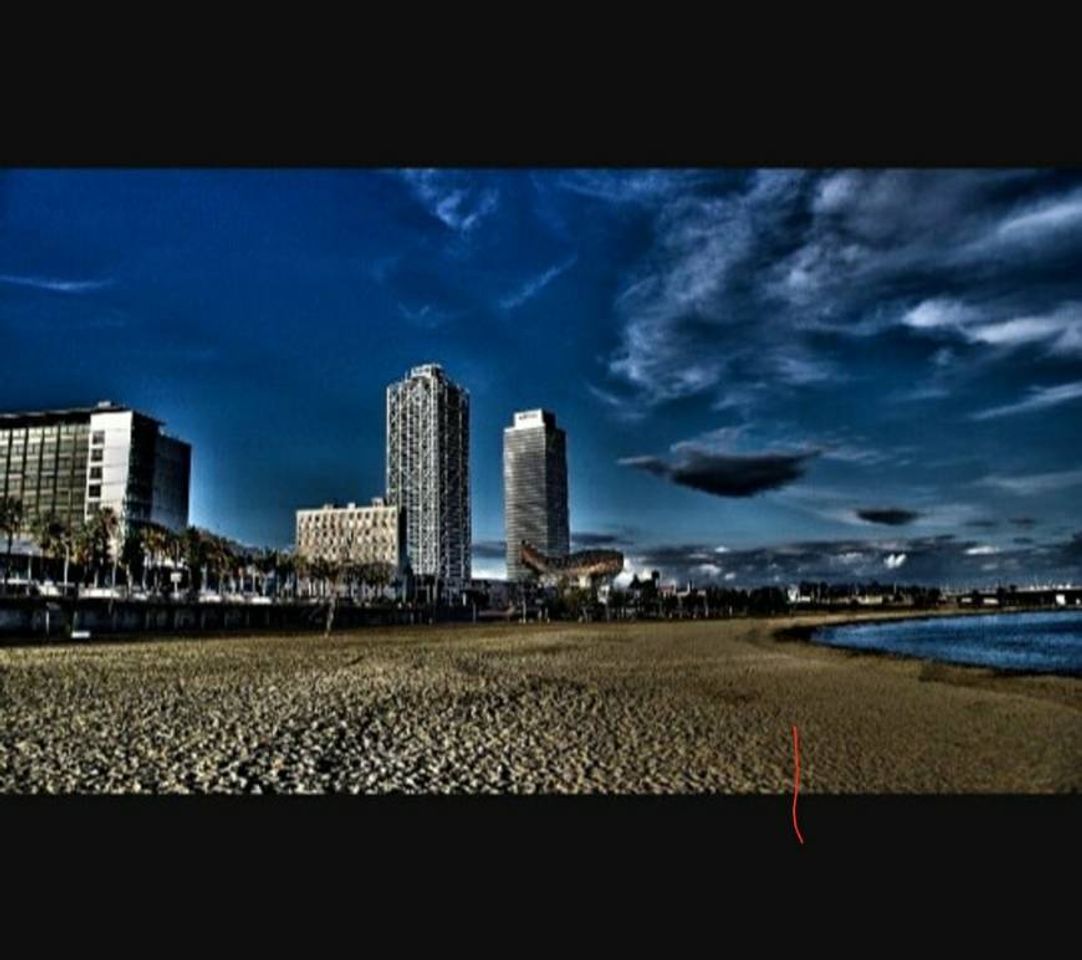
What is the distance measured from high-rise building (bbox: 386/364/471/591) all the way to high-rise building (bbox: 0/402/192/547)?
10.2m

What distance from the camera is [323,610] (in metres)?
51.8

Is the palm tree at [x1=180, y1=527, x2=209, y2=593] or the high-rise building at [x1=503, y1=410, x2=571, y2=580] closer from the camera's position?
the high-rise building at [x1=503, y1=410, x2=571, y2=580]

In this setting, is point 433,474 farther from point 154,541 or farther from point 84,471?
point 84,471

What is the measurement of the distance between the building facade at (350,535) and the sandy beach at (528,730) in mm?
54045

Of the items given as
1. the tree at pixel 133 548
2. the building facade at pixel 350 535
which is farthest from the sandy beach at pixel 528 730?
the building facade at pixel 350 535

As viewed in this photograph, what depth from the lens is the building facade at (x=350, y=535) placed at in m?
71.3

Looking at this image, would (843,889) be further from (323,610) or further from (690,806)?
(323,610)

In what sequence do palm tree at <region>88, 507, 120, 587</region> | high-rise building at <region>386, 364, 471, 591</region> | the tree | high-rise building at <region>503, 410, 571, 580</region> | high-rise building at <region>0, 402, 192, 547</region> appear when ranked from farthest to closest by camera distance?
the tree, palm tree at <region>88, 507, 120, 587</region>, high-rise building at <region>0, 402, 192, 547</region>, high-rise building at <region>386, 364, 471, 591</region>, high-rise building at <region>503, 410, 571, 580</region>

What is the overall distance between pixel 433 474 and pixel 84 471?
66.0 ft

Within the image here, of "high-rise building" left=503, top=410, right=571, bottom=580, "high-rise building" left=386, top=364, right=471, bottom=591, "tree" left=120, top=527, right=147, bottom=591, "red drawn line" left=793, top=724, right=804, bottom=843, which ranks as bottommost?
"red drawn line" left=793, top=724, right=804, bottom=843

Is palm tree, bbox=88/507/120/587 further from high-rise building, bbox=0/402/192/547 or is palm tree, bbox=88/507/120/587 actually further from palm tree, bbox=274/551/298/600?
palm tree, bbox=274/551/298/600

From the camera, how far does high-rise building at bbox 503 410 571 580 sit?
14.6 metres

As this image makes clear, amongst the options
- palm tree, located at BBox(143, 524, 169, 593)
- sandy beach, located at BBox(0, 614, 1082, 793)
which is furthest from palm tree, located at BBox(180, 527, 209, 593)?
sandy beach, located at BBox(0, 614, 1082, 793)

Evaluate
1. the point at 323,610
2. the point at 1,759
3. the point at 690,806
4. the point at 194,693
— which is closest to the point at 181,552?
the point at 323,610
